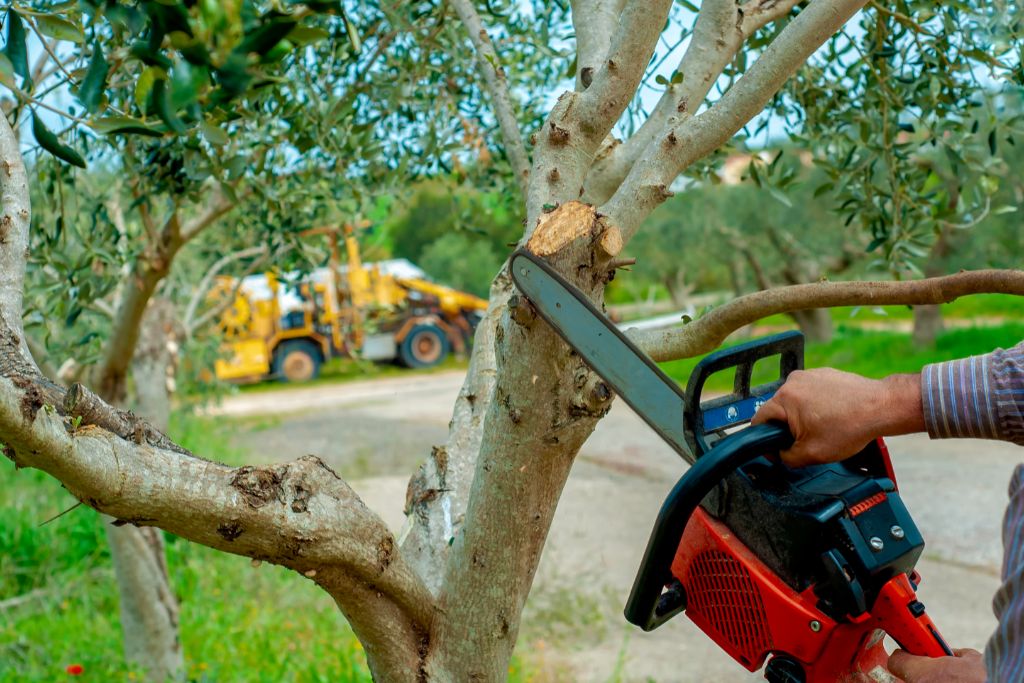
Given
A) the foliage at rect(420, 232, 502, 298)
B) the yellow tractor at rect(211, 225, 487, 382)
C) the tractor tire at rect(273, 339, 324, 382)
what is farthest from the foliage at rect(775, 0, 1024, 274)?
the foliage at rect(420, 232, 502, 298)

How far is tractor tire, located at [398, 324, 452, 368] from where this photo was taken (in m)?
20.7

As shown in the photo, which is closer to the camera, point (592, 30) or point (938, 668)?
point (938, 668)

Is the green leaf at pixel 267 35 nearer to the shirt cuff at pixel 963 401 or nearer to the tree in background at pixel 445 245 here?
the shirt cuff at pixel 963 401

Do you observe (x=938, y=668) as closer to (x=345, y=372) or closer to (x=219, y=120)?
(x=219, y=120)

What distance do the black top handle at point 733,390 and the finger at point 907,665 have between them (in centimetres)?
46

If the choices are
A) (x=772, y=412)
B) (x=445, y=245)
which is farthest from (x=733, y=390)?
(x=445, y=245)

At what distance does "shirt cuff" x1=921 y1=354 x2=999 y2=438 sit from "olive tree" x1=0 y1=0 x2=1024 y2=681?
0.25m

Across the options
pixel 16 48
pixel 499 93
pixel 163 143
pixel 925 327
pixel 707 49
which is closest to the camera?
pixel 16 48

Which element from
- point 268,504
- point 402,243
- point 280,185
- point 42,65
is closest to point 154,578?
point 280,185

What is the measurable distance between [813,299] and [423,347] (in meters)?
19.4

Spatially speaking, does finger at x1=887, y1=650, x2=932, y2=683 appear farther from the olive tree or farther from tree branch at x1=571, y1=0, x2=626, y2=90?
tree branch at x1=571, y1=0, x2=626, y2=90

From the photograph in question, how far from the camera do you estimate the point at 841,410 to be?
4.25ft

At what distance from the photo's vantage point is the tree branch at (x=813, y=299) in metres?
1.47

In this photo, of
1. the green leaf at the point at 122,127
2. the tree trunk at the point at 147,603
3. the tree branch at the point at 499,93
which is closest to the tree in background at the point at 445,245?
the tree trunk at the point at 147,603
